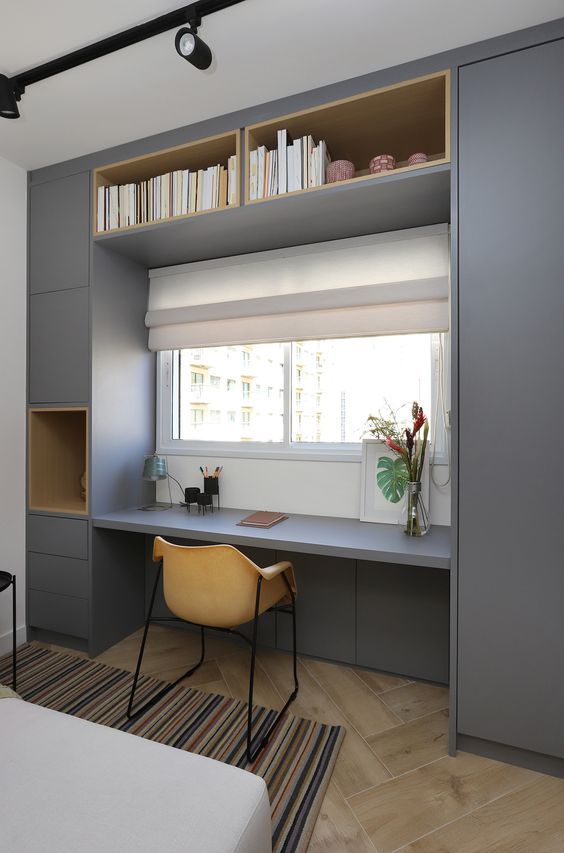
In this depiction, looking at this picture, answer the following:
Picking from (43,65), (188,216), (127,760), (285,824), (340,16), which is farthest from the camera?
(188,216)

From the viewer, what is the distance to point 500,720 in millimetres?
1760

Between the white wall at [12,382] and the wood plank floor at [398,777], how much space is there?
0.80 metres

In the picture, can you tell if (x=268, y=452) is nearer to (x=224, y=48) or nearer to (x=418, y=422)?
(x=418, y=422)

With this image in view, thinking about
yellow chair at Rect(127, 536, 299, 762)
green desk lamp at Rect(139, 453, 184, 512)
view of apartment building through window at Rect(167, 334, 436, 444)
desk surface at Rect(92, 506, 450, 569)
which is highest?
view of apartment building through window at Rect(167, 334, 436, 444)

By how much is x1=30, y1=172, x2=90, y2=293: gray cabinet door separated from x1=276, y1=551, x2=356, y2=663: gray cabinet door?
6.27 feet

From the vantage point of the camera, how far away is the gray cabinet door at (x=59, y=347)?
256 centimetres

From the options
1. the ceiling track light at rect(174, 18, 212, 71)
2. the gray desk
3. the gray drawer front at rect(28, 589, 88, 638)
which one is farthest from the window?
the ceiling track light at rect(174, 18, 212, 71)

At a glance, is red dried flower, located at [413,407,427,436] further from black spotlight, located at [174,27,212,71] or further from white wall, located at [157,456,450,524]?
black spotlight, located at [174,27,212,71]

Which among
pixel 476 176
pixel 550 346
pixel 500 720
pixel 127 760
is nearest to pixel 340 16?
pixel 476 176

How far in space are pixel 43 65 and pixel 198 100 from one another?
Result: 62 centimetres

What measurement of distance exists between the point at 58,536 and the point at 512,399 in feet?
7.74

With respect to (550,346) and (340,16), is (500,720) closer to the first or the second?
(550,346)

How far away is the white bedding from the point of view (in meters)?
0.88

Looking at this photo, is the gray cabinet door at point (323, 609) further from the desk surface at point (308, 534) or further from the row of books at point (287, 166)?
the row of books at point (287, 166)
